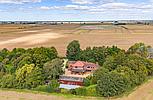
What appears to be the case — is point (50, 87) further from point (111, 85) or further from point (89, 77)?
point (111, 85)

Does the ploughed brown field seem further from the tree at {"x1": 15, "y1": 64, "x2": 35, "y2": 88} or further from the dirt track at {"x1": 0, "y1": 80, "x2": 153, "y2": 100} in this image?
the dirt track at {"x1": 0, "y1": 80, "x2": 153, "y2": 100}

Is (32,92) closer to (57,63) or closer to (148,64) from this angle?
(57,63)

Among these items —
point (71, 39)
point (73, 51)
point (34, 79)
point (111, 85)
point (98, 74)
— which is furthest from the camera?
point (71, 39)

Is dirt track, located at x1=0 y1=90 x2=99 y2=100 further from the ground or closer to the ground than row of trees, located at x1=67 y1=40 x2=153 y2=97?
closer to the ground

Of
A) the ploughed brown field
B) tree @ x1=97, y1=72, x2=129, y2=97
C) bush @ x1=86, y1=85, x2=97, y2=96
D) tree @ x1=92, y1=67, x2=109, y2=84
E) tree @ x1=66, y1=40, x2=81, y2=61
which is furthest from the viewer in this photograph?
the ploughed brown field

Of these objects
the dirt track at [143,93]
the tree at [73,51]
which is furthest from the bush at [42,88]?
the tree at [73,51]

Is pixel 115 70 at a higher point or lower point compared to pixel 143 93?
higher

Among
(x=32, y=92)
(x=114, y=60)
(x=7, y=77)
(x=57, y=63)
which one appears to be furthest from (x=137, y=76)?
(x=7, y=77)

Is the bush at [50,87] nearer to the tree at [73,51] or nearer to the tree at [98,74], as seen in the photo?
the tree at [98,74]

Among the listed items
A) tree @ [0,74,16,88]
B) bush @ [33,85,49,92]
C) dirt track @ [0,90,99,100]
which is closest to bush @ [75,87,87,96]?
dirt track @ [0,90,99,100]

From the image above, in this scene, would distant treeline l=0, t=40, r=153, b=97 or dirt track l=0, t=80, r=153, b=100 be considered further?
distant treeline l=0, t=40, r=153, b=97

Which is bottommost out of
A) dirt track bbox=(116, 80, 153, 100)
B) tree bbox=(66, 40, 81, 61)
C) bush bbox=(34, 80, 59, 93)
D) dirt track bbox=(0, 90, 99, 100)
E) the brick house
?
dirt track bbox=(0, 90, 99, 100)

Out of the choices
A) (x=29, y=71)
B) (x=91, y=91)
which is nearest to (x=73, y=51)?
(x=29, y=71)
